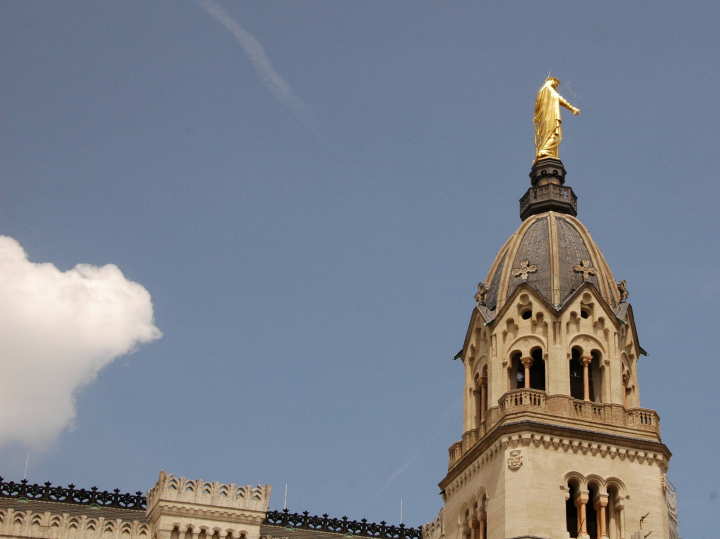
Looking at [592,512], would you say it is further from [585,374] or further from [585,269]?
[585,269]

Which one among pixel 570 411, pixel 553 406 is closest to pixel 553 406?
pixel 553 406

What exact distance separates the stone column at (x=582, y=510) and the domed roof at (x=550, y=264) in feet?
27.8

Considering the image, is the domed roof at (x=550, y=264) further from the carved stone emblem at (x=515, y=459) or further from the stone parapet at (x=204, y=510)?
the stone parapet at (x=204, y=510)

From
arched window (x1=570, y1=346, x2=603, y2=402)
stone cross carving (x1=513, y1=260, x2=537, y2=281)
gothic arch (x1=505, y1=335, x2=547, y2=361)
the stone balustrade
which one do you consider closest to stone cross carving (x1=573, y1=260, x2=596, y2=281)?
stone cross carving (x1=513, y1=260, x2=537, y2=281)

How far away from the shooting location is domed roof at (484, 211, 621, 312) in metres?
58.5

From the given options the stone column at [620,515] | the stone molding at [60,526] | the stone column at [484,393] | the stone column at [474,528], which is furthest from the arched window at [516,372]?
the stone molding at [60,526]

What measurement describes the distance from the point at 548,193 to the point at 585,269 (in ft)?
19.0

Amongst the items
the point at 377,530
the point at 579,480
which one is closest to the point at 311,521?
the point at 377,530

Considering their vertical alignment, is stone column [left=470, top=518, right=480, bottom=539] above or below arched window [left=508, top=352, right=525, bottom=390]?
below

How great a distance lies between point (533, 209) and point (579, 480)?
49.1 feet

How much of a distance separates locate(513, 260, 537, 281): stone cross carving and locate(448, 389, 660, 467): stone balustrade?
239 inches

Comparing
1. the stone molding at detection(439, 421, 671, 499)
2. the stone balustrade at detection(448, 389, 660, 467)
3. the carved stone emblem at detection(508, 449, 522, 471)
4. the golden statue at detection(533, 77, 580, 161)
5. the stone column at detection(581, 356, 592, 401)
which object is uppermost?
the golden statue at detection(533, 77, 580, 161)

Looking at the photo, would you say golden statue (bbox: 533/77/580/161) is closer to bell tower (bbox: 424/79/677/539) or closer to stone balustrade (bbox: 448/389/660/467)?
bell tower (bbox: 424/79/677/539)

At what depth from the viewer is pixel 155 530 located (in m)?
54.2
